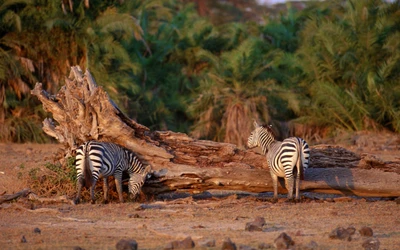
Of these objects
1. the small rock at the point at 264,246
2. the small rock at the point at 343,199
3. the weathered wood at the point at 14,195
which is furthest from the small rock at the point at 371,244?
the weathered wood at the point at 14,195

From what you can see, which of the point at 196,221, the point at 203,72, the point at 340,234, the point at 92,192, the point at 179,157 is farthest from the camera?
the point at 203,72

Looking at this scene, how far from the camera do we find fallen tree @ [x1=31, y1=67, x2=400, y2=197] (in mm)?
12062

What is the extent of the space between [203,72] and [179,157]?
37.3ft

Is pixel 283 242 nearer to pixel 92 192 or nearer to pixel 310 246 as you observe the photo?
pixel 310 246

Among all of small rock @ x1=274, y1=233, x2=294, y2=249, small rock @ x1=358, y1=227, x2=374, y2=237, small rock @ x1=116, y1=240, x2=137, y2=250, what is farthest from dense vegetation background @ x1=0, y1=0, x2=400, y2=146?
small rock @ x1=116, y1=240, x2=137, y2=250

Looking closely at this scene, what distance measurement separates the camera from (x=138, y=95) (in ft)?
71.5

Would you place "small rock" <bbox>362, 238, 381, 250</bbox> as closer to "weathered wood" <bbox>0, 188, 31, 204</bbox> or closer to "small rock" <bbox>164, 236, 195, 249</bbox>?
"small rock" <bbox>164, 236, 195, 249</bbox>

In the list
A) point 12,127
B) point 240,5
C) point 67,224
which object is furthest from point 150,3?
point 240,5

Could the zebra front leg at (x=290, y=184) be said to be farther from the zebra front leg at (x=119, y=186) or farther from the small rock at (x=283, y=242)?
the small rock at (x=283, y=242)

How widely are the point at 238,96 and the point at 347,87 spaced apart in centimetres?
335

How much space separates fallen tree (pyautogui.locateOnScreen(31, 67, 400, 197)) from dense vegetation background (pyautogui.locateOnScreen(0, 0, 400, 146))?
7594 millimetres

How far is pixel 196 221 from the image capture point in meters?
9.98

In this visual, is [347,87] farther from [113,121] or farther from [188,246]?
[188,246]

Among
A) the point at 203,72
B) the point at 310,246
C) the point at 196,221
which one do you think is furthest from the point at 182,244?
the point at 203,72
